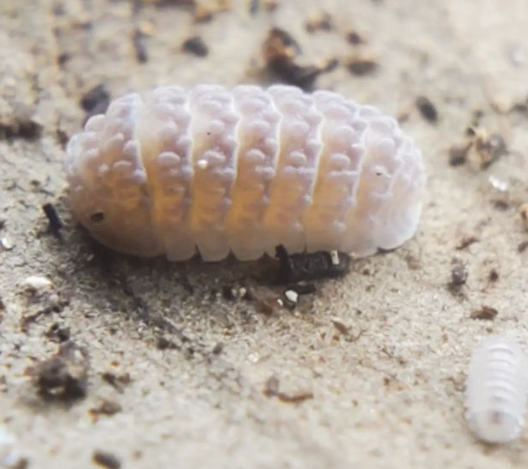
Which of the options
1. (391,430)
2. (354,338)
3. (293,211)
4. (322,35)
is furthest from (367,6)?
(391,430)

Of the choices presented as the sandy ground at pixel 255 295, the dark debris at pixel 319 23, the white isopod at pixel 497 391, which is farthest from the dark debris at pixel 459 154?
the white isopod at pixel 497 391

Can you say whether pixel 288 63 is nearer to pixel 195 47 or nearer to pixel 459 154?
pixel 195 47

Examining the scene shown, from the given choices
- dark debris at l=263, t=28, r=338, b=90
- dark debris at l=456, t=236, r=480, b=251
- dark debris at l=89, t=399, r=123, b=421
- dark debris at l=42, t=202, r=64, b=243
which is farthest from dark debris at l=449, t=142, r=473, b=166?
dark debris at l=89, t=399, r=123, b=421

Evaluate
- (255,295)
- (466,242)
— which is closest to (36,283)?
(255,295)

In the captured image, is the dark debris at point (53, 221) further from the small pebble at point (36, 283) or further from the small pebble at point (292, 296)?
the small pebble at point (292, 296)

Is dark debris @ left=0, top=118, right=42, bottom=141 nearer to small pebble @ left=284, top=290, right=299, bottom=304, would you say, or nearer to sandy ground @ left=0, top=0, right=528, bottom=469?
sandy ground @ left=0, top=0, right=528, bottom=469

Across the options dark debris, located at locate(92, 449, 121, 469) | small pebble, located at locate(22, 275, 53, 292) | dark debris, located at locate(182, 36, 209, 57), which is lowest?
dark debris, located at locate(92, 449, 121, 469)
